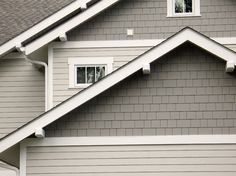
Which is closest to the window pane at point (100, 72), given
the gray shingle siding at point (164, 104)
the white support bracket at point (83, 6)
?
the white support bracket at point (83, 6)

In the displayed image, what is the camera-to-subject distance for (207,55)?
40.7ft

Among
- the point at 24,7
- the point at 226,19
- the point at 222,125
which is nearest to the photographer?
the point at 222,125

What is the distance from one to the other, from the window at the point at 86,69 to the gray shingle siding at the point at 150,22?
0.57 metres

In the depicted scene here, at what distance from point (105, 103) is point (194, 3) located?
4813 mm

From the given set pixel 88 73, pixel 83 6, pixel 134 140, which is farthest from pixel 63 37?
pixel 134 140

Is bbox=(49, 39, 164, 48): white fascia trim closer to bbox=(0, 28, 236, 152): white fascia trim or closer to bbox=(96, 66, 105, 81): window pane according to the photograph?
bbox=(96, 66, 105, 81): window pane

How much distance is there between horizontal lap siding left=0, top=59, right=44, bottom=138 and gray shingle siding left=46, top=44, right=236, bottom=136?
518cm

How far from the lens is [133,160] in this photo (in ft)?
39.9

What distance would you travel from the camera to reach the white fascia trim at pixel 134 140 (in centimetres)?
1207

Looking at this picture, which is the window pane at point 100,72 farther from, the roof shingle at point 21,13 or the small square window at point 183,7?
the roof shingle at point 21,13

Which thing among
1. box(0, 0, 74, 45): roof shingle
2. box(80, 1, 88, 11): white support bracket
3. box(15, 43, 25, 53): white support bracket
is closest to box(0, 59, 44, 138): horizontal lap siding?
box(15, 43, 25, 53): white support bracket

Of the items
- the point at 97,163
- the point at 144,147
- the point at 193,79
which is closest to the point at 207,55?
the point at 193,79

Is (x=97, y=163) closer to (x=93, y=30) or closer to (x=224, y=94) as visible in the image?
(x=224, y=94)

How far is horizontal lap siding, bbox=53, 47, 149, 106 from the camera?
15992 millimetres
